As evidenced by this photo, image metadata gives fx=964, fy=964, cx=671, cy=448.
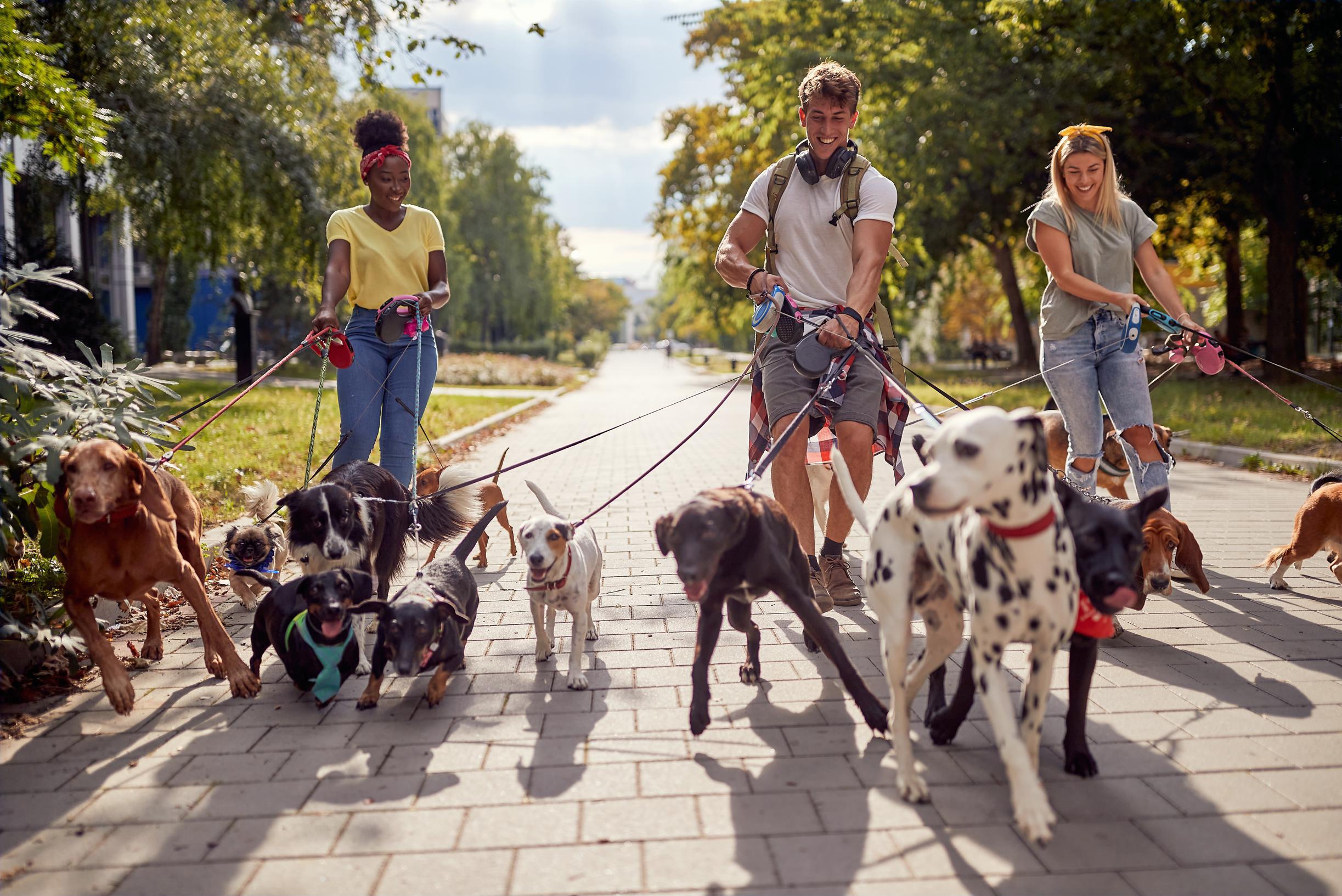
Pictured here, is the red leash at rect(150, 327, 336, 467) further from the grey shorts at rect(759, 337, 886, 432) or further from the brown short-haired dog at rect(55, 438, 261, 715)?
the grey shorts at rect(759, 337, 886, 432)

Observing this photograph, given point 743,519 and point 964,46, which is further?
point 964,46

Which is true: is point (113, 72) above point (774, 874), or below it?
above

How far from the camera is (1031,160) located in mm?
20031

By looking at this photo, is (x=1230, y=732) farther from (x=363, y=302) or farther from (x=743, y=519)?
(x=363, y=302)

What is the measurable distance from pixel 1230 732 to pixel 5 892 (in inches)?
156

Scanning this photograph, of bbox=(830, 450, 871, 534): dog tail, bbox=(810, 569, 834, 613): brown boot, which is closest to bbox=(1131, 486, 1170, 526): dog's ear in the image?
bbox=(830, 450, 871, 534): dog tail

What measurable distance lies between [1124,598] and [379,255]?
4.22m

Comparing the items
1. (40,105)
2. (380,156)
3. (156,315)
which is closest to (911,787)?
(380,156)

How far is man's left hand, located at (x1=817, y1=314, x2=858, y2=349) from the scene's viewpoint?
15.3 feet

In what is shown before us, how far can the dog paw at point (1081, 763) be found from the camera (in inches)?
125

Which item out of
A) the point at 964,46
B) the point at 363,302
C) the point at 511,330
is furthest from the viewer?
the point at 511,330

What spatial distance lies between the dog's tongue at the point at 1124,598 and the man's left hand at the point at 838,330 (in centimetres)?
208

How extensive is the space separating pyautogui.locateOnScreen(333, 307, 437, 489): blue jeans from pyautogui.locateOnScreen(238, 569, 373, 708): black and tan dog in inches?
51.7

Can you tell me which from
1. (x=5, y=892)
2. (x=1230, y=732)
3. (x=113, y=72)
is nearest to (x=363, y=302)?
(x=5, y=892)
